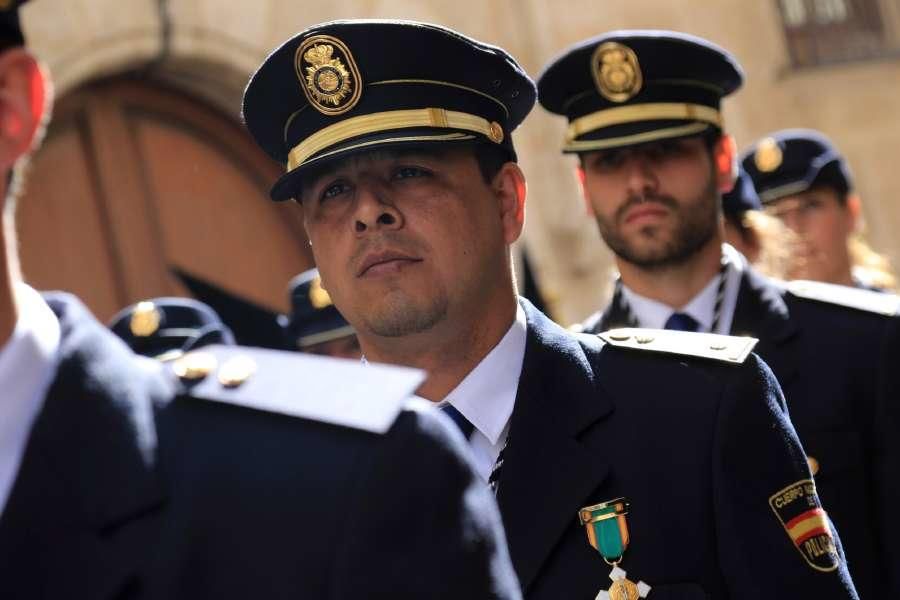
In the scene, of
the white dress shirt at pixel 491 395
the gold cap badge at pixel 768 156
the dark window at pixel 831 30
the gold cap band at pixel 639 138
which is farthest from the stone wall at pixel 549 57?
the white dress shirt at pixel 491 395

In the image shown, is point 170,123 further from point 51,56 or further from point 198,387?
point 198,387

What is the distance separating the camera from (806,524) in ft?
8.28

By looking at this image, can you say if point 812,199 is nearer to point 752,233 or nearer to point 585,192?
point 752,233

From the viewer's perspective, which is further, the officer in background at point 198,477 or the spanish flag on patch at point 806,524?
the spanish flag on patch at point 806,524

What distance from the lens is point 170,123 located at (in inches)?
307

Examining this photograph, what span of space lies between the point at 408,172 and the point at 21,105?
47.6 inches

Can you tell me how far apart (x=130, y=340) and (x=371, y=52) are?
277cm

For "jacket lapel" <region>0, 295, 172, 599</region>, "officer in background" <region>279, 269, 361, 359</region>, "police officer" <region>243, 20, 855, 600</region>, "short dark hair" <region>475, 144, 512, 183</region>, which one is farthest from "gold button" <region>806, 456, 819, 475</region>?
"officer in background" <region>279, 269, 361, 359</region>

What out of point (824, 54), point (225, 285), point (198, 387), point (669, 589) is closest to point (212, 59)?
point (225, 285)

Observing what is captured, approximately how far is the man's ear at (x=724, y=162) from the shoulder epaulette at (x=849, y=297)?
38 cm

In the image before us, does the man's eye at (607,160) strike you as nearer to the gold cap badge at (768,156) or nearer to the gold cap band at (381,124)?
the gold cap band at (381,124)

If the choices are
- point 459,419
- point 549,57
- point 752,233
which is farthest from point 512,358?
point 549,57

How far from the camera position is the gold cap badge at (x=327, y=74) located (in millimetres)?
2816

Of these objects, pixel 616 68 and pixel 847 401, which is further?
pixel 616 68
